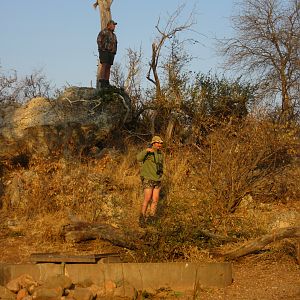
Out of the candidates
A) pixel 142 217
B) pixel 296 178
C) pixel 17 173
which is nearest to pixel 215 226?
pixel 142 217

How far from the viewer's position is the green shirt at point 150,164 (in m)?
10.3

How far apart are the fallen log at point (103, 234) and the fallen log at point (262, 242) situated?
150 cm

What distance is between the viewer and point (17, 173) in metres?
12.6

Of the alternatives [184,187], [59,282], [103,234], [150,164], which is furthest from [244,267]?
[184,187]

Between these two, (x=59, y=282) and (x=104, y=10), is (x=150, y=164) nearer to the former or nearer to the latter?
(x=59, y=282)

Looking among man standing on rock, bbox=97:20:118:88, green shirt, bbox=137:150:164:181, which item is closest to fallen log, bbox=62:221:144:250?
green shirt, bbox=137:150:164:181

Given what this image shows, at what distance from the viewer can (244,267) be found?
8734 mm

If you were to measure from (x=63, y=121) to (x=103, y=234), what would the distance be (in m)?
5.14

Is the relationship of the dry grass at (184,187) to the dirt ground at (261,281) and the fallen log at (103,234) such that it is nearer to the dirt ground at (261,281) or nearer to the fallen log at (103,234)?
the fallen log at (103,234)

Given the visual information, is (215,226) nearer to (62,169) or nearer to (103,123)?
(62,169)

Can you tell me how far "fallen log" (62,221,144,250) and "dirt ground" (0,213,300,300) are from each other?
189mm

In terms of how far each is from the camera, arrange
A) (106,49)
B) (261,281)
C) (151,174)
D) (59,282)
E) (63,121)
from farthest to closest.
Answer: (106,49) < (63,121) < (151,174) < (261,281) < (59,282)

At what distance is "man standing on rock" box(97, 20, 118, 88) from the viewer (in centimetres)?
1524

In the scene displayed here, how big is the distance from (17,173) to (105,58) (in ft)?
14.9
